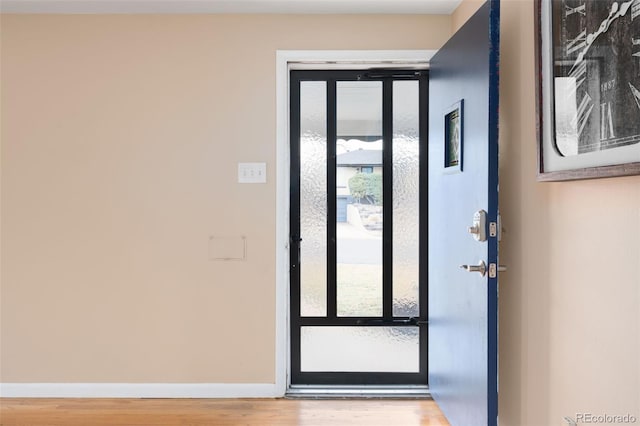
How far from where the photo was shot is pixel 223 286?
2836 millimetres

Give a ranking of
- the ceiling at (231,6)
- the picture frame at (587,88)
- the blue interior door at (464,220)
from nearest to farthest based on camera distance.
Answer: the picture frame at (587,88) → the blue interior door at (464,220) → the ceiling at (231,6)

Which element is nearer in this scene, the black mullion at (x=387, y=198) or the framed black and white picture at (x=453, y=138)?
the framed black and white picture at (x=453, y=138)

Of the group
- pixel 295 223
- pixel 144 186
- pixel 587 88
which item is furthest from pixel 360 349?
pixel 587 88

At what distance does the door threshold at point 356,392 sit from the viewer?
9.20 feet

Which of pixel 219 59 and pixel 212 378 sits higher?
pixel 219 59

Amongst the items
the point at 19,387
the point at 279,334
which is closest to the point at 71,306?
the point at 19,387

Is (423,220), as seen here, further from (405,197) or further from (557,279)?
(557,279)

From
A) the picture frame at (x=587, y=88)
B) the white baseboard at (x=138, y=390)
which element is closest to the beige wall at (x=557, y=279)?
the picture frame at (x=587, y=88)

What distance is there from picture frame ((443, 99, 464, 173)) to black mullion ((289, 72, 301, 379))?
3.06ft

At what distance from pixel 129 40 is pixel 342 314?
2.13 meters

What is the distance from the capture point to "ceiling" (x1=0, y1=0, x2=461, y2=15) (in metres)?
2.65

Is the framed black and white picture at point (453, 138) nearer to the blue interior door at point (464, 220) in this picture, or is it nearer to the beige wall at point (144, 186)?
the blue interior door at point (464, 220)

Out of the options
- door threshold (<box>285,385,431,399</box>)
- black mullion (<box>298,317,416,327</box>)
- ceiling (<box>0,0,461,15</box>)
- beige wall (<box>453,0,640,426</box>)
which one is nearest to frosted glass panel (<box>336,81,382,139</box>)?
ceiling (<box>0,0,461,15</box>)

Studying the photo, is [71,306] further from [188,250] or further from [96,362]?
[188,250]
